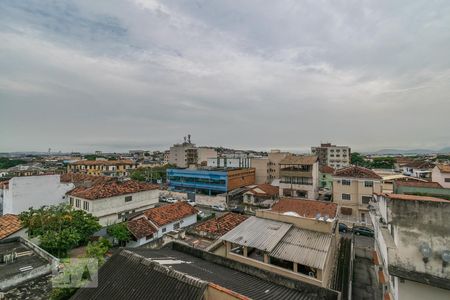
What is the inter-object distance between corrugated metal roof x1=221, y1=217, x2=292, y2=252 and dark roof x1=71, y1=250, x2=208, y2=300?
19.9 ft

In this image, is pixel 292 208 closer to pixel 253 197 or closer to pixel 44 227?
pixel 253 197

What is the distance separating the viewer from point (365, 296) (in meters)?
14.8

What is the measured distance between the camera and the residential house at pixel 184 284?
6.17 metres

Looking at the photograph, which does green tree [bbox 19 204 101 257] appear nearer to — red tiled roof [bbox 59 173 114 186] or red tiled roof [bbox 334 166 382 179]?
red tiled roof [bbox 59 173 114 186]

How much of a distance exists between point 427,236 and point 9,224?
82.3 feet

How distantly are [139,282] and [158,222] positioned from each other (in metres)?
15.8

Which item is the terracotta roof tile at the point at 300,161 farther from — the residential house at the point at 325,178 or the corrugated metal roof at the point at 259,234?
the corrugated metal roof at the point at 259,234

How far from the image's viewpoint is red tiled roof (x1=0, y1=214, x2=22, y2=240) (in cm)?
1587

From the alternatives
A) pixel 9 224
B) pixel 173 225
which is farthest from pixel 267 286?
pixel 9 224

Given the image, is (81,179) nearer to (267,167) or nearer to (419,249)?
(267,167)

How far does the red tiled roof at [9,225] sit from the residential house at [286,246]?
48.5 feet

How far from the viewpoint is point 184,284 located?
638 cm

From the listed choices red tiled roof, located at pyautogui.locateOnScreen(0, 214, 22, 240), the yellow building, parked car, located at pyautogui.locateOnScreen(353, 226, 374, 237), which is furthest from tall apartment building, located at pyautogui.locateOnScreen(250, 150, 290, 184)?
red tiled roof, located at pyautogui.locateOnScreen(0, 214, 22, 240)

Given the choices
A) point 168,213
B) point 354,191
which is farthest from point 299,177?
point 168,213
